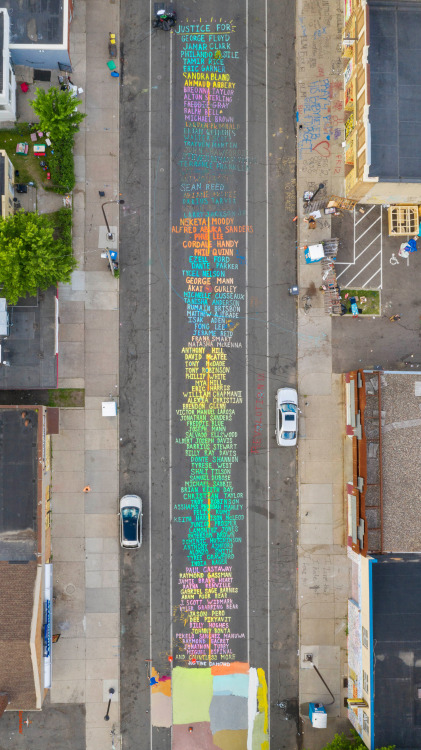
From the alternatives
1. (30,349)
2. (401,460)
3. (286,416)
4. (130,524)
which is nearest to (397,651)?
(401,460)

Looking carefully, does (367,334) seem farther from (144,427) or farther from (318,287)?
(144,427)

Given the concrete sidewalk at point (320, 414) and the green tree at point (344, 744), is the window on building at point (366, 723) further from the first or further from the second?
the concrete sidewalk at point (320, 414)

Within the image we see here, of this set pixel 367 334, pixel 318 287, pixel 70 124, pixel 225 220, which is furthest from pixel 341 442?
pixel 70 124

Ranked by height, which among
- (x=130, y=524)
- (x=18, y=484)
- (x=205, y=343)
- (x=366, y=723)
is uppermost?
(x=205, y=343)

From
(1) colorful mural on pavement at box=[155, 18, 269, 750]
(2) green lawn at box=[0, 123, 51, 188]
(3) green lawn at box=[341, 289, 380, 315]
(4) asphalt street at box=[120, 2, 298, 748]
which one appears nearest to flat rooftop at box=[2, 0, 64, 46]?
(4) asphalt street at box=[120, 2, 298, 748]

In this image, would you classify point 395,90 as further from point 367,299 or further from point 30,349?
point 30,349

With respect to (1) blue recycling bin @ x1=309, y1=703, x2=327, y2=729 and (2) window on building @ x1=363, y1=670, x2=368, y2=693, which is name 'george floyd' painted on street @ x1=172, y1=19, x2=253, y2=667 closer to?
(1) blue recycling bin @ x1=309, y1=703, x2=327, y2=729

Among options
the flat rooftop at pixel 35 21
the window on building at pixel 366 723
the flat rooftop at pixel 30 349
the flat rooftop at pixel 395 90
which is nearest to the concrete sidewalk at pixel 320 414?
the window on building at pixel 366 723
